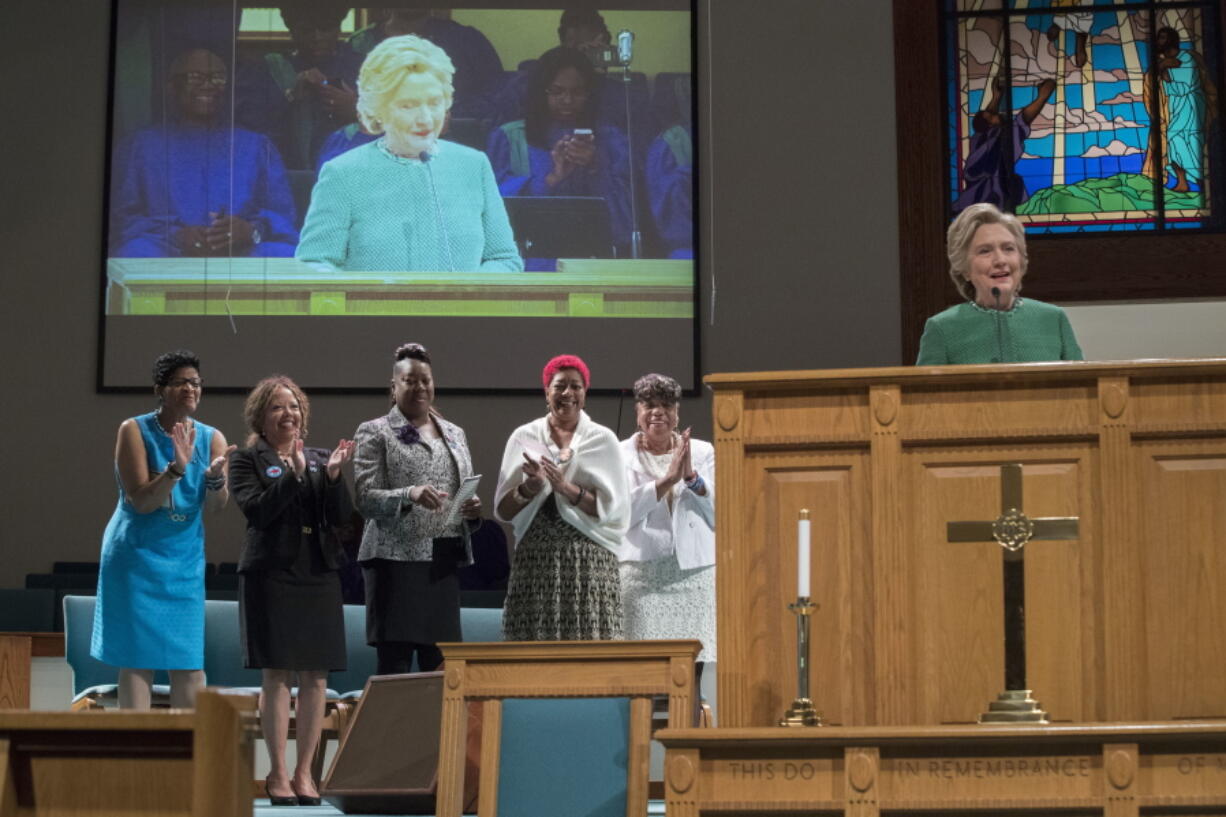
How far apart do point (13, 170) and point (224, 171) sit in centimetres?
117

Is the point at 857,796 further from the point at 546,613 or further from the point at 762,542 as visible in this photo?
the point at 546,613

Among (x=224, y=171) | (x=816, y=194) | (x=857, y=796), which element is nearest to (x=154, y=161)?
(x=224, y=171)

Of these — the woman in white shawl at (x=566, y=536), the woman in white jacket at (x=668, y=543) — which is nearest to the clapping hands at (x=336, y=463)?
the woman in white shawl at (x=566, y=536)

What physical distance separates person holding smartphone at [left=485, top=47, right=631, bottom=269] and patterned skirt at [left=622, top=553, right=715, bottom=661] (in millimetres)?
3616

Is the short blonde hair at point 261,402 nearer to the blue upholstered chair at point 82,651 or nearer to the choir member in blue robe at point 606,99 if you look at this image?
the blue upholstered chair at point 82,651

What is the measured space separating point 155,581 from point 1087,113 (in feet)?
18.9

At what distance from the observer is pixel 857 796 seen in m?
2.59

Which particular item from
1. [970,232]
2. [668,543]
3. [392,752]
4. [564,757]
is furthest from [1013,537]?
[668,543]

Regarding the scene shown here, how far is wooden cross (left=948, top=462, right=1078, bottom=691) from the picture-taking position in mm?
2725

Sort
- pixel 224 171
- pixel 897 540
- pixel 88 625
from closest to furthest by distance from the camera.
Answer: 1. pixel 897 540
2. pixel 88 625
3. pixel 224 171

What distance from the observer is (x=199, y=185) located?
8422 mm

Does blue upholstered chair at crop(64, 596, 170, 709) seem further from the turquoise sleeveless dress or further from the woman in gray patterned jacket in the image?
the woman in gray patterned jacket

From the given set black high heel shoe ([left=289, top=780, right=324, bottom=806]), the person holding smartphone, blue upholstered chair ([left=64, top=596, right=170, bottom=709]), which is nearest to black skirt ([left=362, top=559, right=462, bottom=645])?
black high heel shoe ([left=289, top=780, right=324, bottom=806])

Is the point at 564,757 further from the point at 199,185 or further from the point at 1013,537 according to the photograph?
the point at 199,185
